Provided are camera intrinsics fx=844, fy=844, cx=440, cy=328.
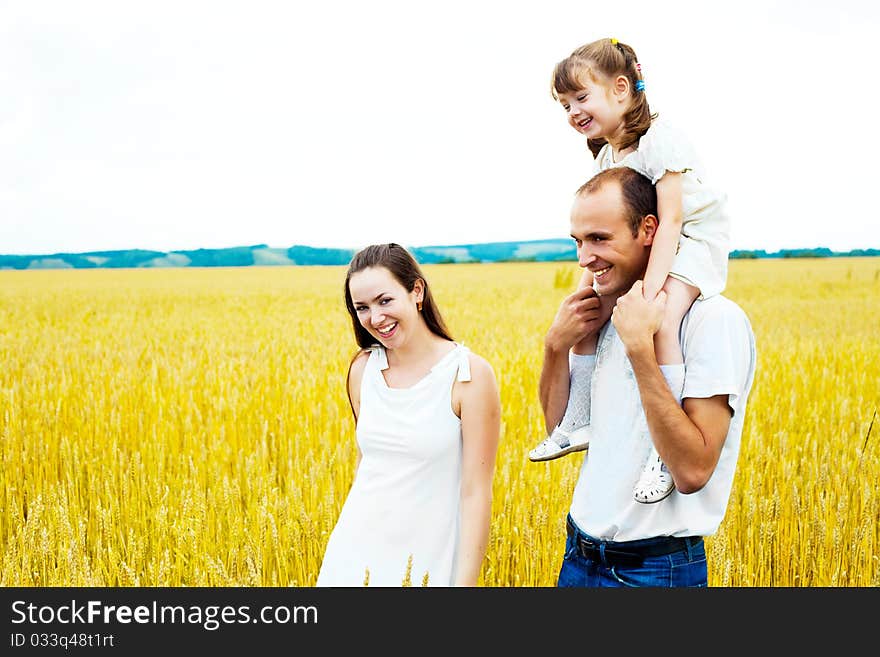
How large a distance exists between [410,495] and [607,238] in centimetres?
83

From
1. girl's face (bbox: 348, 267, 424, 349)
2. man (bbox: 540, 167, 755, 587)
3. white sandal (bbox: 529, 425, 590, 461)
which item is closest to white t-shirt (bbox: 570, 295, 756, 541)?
man (bbox: 540, 167, 755, 587)

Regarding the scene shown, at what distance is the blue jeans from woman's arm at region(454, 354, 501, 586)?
0.31 m

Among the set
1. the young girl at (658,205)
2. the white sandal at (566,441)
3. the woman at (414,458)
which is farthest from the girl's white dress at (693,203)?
the woman at (414,458)

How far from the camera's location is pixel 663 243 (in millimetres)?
1839

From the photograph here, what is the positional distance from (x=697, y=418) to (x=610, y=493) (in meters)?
0.25

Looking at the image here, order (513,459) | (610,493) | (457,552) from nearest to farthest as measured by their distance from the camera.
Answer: (610,493)
(457,552)
(513,459)

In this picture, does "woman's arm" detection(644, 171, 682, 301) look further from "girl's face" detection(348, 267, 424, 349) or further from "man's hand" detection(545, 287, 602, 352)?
"girl's face" detection(348, 267, 424, 349)

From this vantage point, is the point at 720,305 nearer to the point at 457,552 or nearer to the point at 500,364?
the point at 457,552

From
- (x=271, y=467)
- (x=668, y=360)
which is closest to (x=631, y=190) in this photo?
(x=668, y=360)

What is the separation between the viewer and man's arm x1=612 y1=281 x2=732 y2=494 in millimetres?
1638

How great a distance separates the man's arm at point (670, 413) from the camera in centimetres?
164

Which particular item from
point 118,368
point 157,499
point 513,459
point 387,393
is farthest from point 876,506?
point 118,368

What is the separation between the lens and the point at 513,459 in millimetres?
4203

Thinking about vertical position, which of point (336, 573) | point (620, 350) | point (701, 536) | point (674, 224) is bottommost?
point (336, 573)
